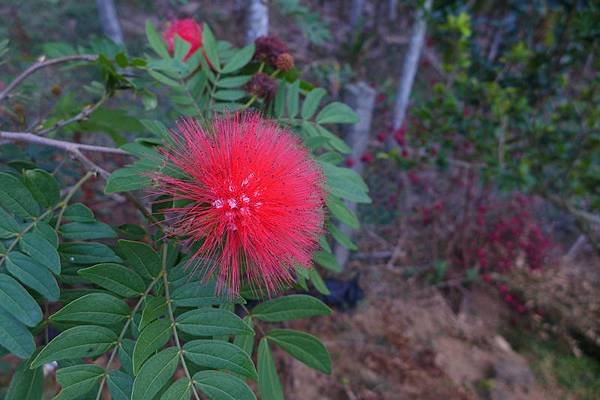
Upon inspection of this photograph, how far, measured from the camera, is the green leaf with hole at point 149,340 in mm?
834

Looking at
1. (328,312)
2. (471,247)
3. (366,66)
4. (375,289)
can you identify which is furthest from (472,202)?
(328,312)

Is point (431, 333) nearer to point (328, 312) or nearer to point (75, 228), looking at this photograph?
point (328, 312)

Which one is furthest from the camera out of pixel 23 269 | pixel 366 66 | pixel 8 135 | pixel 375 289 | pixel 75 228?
pixel 366 66

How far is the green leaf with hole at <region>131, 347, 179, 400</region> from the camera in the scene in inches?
32.1

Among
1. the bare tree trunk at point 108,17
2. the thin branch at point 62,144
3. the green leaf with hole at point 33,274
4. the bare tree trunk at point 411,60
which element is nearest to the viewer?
the green leaf with hole at point 33,274

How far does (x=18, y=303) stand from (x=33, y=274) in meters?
→ 0.07

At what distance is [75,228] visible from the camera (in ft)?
3.56

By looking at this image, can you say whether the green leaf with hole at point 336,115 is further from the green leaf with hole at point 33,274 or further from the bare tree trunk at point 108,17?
the bare tree trunk at point 108,17

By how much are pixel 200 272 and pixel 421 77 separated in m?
4.88

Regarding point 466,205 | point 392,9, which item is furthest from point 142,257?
point 392,9

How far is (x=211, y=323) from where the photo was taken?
928mm

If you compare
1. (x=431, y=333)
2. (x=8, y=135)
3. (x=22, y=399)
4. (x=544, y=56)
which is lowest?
(x=431, y=333)

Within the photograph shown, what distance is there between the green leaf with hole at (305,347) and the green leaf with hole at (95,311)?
0.37m

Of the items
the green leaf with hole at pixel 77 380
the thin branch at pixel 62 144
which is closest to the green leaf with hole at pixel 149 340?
the green leaf with hole at pixel 77 380
